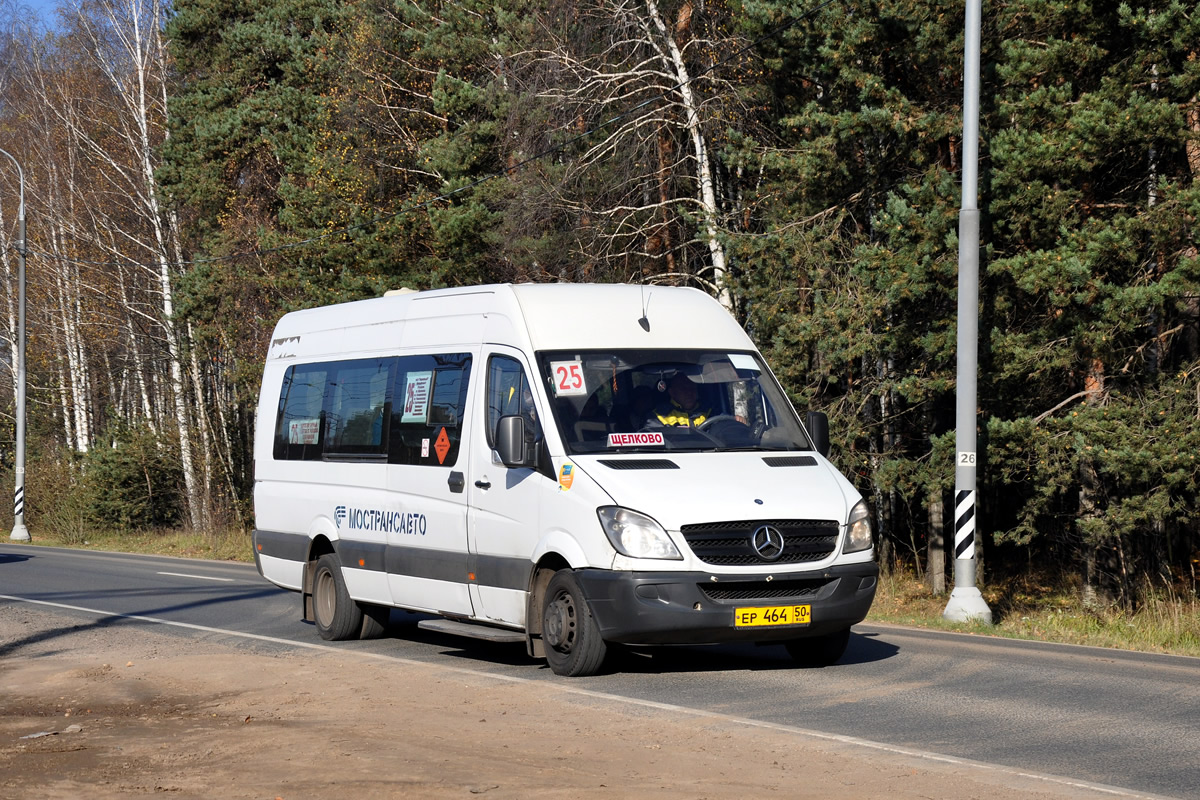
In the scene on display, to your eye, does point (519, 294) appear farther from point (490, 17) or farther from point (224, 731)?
point (490, 17)

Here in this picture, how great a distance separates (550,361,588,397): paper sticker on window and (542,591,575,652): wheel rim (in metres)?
1.49

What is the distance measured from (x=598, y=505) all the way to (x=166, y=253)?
121 feet

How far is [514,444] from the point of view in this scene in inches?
412

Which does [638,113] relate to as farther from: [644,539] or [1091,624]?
[644,539]

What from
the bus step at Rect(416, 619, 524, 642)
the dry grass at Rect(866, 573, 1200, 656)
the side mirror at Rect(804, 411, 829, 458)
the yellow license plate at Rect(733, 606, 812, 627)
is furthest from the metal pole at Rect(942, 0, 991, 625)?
the yellow license plate at Rect(733, 606, 812, 627)

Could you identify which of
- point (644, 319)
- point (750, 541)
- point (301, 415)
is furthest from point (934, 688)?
point (301, 415)

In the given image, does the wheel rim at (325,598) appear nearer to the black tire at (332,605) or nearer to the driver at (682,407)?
the black tire at (332,605)

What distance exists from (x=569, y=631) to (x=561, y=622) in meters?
0.09

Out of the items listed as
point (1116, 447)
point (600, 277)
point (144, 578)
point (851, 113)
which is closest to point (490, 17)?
point (600, 277)

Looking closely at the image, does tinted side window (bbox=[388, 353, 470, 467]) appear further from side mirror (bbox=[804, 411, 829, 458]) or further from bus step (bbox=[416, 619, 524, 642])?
side mirror (bbox=[804, 411, 829, 458])

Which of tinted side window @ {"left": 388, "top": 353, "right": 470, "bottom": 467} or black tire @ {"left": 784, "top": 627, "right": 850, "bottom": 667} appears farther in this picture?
tinted side window @ {"left": 388, "top": 353, "right": 470, "bottom": 467}

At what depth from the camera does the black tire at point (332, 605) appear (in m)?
13.3

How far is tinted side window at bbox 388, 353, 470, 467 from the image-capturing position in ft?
38.6

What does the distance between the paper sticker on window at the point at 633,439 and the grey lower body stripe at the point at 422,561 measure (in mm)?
1070
